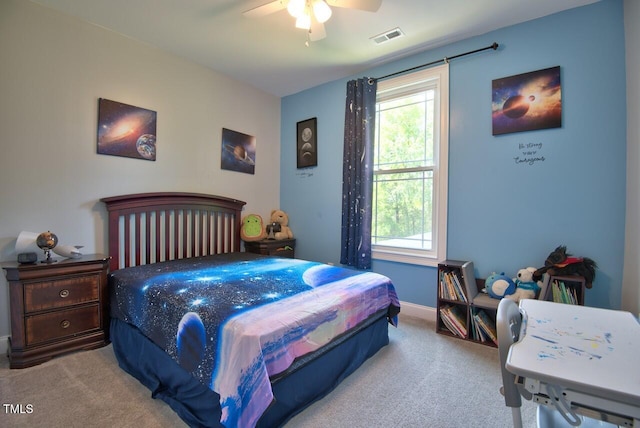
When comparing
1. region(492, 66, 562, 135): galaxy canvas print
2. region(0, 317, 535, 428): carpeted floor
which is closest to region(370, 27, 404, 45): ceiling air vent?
region(492, 66, 562, 135): galaxy canvas print

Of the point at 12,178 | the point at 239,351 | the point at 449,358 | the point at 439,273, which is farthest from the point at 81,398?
the point at 439,273

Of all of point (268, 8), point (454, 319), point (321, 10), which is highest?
point (268, 8)

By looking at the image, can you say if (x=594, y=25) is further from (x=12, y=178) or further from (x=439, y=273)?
(x=12, y=178)

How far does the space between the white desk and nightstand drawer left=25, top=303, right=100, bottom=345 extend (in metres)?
2.71

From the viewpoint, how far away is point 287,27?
251 cm

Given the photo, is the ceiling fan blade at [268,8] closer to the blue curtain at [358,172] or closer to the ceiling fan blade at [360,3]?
the ceiling fan blade at [360,3]

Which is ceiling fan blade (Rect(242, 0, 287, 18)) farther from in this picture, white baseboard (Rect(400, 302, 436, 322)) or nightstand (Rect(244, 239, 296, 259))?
white baseboard (Rect(400, 302, 436, 322))

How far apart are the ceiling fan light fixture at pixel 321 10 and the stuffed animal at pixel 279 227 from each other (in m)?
2.51

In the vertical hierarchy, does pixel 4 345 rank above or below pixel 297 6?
below

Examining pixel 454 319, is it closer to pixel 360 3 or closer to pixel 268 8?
pixel 360 3

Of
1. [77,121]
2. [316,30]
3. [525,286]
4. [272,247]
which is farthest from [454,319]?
[77,121]

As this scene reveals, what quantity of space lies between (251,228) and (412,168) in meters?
2.04

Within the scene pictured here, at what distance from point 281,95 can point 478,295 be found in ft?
11.4

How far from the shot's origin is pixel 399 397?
171 cm
